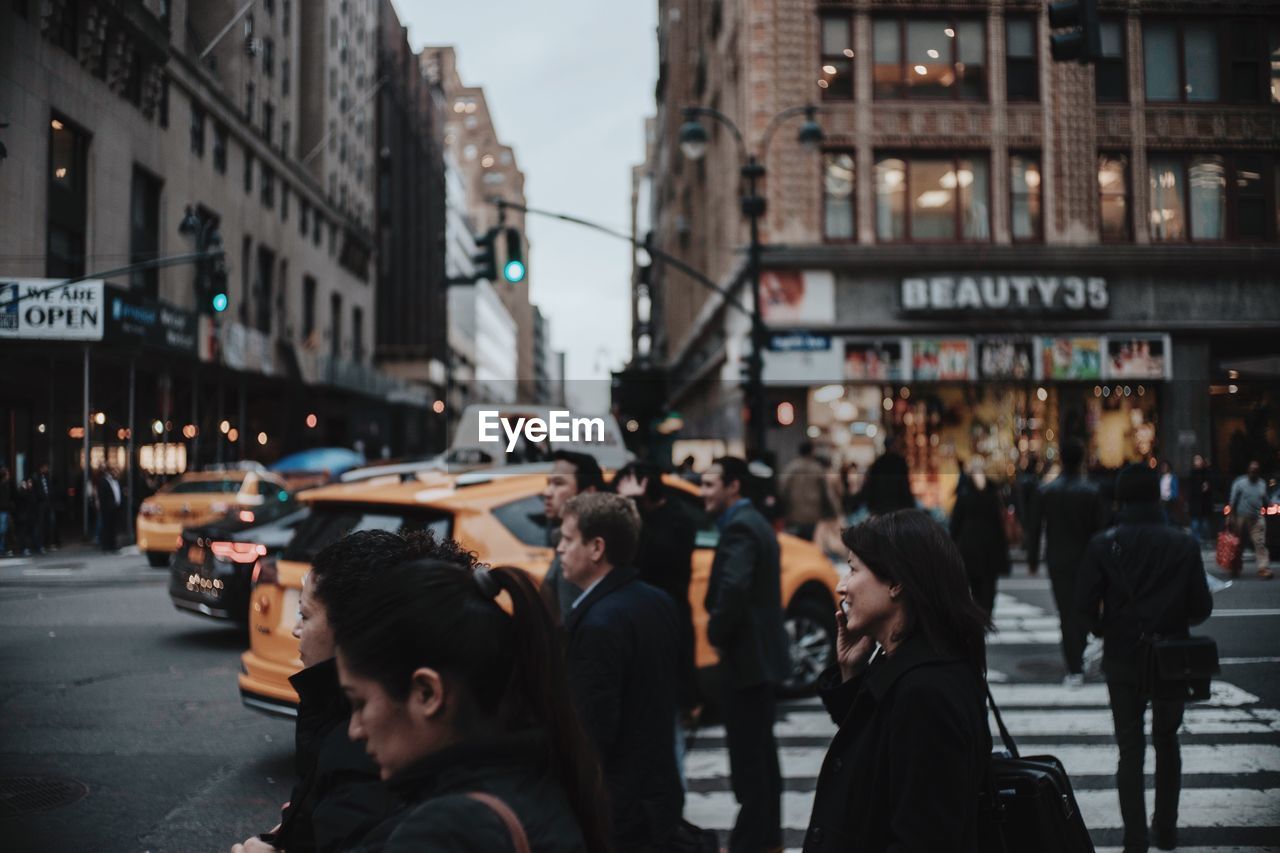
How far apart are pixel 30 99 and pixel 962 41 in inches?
253

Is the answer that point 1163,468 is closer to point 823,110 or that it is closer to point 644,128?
point 823,110

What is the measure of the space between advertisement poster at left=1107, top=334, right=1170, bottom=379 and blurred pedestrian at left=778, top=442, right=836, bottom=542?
7161 millimetres

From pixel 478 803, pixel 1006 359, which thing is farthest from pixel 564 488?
pixel 1006 359

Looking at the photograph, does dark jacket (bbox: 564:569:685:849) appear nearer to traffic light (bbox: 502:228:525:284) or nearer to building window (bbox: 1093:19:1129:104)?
building window (bbox: 1093:19:1129:104)

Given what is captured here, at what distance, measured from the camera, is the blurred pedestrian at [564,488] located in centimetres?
546

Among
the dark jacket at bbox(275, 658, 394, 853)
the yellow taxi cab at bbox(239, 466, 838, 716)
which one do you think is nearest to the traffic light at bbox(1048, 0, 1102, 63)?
the yellow taxi cab at bbox(239, 466, 838, 716)

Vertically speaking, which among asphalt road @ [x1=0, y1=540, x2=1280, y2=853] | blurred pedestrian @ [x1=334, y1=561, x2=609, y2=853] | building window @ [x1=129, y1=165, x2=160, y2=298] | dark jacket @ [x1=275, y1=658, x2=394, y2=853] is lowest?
asphalt road @ [x1=0, y1=540, x2=1280, y2=853]

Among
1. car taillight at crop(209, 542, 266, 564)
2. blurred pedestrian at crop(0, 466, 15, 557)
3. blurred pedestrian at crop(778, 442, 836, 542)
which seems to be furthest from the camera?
blurred pedestrian at crop(778, 442, 836, 542)

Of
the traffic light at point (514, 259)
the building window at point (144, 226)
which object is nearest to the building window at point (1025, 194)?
the building window at point (144, 226)

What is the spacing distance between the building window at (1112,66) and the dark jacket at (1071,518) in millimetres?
3754

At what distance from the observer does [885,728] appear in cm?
260

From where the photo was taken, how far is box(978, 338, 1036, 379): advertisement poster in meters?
10.1

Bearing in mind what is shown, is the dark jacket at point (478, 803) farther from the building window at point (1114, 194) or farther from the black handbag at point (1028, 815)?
the building window at point (1114, 194)

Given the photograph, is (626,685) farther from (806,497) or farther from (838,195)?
(838,195)
